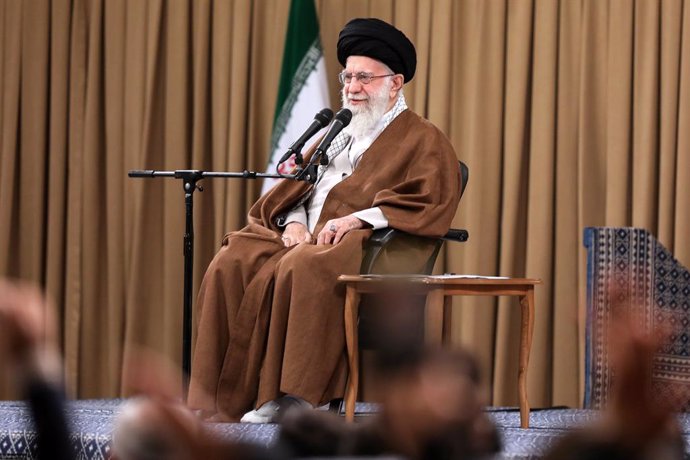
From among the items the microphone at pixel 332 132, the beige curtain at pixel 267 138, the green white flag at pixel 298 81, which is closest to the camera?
the microphone at pixel 332 132

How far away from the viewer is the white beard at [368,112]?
154 inches

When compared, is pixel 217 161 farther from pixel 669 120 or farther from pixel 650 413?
pixel 650 413

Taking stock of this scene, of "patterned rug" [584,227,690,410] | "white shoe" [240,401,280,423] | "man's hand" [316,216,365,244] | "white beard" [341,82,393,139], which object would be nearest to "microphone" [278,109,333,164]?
"man's hand" [316,216,365,244]

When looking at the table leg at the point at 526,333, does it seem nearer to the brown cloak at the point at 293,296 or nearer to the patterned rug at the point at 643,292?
the brown cloak at the point at 293,296

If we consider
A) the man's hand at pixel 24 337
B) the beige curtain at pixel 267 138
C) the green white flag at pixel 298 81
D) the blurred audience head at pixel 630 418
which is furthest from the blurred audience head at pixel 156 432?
the green white flag at pixel 298 81

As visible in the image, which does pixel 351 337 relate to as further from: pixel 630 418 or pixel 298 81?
pixel 630 418

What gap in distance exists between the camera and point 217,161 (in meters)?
5.64

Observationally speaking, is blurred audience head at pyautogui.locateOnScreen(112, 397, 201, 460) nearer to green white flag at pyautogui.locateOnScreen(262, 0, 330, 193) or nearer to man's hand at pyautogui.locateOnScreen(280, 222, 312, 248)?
man's hand at pyautogui.locateOnScreen(280, 222, 312, 248)

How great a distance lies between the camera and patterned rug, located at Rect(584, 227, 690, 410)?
3.93 meters

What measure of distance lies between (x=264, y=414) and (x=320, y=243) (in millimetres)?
576

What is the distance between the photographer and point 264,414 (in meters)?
3.43

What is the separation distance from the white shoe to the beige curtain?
1777 millimetres

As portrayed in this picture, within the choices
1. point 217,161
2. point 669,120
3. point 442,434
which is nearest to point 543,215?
point 669,120

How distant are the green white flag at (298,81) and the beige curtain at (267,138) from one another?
203 mm
